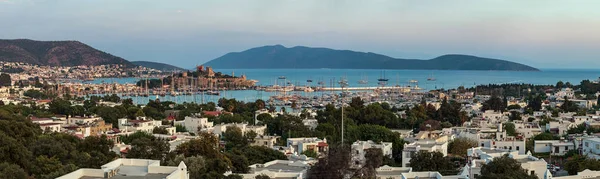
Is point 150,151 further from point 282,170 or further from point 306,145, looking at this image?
point 306,145

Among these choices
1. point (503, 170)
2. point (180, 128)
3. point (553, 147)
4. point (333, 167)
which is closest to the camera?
point (333, 167)

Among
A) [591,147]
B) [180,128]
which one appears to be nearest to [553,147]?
[591,147]

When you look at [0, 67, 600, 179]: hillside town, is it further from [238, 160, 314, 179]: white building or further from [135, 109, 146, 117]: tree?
[135, 109, 146, 117]: tree

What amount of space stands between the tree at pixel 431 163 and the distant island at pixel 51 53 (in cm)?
10607

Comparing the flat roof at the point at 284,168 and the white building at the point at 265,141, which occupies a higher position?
the flat roof at the point at 284,168

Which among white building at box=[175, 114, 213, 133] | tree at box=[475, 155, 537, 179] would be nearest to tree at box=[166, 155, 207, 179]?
tree at box=[475, 155, 537, 179]

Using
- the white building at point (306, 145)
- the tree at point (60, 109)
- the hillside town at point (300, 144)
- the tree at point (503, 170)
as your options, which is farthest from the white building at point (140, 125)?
the tree at point (503, 170)

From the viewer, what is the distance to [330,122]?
2955cm

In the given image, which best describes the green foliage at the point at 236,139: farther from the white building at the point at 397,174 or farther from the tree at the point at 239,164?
the white building at the point at 397,174

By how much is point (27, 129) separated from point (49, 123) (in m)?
7.17

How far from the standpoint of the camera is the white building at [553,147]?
72.7 feet

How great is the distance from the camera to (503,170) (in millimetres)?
12789

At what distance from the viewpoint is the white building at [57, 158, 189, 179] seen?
34.6 ft

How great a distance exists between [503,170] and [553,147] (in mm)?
10614
